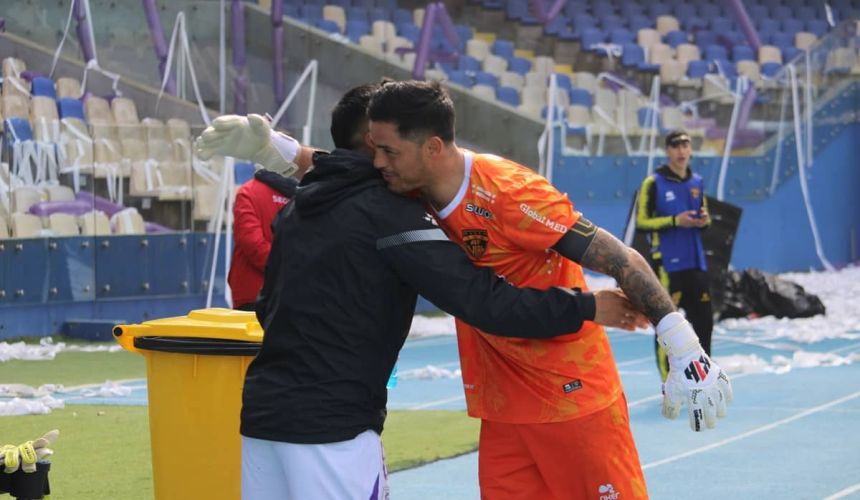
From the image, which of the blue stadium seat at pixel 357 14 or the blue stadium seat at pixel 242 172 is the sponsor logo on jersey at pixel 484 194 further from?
the blue stadium seat at pixel 357 14

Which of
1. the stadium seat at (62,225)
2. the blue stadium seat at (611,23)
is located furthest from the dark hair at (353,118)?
the blue stadium seat at (611,23)

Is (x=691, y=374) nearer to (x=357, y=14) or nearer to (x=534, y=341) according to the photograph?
(x=534, y=341)

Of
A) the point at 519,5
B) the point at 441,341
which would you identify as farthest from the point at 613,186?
the point at 519,5

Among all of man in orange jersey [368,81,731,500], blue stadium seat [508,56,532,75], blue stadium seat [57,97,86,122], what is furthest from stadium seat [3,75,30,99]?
man in orange jersey [368,81,731,500]

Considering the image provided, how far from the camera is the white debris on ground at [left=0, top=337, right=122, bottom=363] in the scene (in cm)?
1493

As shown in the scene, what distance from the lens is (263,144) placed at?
543 cm

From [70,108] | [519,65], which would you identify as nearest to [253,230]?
[70,108]

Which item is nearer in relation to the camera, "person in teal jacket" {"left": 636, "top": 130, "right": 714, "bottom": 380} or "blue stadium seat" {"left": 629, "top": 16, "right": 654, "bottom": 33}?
"person in teal jacket" {"left": 636, "top": 130, "right": 714, "bottom": 380}

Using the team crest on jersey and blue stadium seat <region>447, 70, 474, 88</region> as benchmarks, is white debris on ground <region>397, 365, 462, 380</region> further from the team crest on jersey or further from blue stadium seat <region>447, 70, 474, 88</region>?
blue stadium seat <region>447, 70, 474, 88</region>

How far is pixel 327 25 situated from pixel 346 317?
19.5 meters

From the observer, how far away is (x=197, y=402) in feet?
20.0

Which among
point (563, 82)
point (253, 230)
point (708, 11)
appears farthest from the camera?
point (708, 11)

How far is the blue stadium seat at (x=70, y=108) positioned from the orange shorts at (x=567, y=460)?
1401cm

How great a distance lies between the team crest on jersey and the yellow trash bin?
1681 mm
